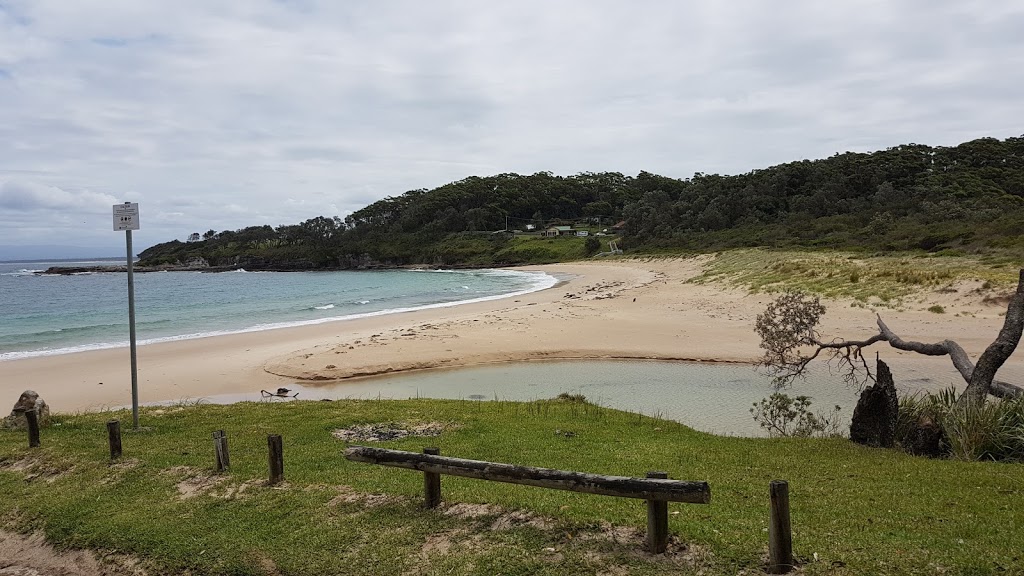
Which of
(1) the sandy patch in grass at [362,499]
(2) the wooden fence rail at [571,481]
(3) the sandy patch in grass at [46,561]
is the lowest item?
(3) the sandy patch in grass at [46,561]

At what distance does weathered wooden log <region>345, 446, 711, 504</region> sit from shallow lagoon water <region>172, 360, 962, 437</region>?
7.34 metres

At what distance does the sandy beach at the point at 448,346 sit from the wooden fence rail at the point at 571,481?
12.3 m

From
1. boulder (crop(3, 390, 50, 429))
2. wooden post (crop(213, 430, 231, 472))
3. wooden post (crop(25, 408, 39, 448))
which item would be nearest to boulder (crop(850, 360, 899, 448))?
wooden post (crop(213, 430, 231, 472))

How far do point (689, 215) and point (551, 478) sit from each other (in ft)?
268

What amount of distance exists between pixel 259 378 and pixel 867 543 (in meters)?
17.1

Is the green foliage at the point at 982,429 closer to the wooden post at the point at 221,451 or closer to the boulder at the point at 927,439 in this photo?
the boulder at the point at 927,439

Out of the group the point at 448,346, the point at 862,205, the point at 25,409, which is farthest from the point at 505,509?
the point at 862,205

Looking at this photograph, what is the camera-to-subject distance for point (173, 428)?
10.9 metres

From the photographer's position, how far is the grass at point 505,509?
201 inches

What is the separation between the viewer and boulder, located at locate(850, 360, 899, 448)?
924 cm

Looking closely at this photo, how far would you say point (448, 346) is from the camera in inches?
875

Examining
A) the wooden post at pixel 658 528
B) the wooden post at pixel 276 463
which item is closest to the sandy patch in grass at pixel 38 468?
the wooden post at pixel 276 463

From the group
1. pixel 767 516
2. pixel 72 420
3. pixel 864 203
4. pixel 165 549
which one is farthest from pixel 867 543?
pixel 864 203

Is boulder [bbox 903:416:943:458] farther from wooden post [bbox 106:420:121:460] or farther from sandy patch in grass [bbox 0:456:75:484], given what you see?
sandy patch in grass [bbox 0:456:75:484]
